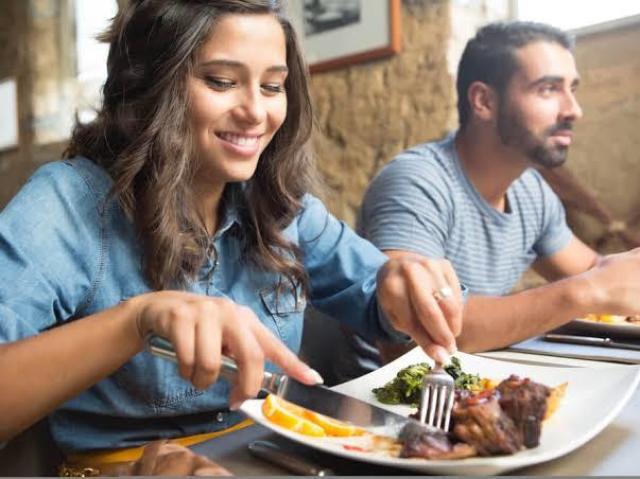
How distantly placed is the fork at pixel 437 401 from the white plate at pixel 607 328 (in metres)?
0.56

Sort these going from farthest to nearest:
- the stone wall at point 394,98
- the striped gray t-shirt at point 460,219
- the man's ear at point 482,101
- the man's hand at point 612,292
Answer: the stone wall at point 394,98
the man's ear at point 482,101
the striped gray t-shirt at point 460,219
the man's hand at point 612,292

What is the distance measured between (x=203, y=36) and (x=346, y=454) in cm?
64

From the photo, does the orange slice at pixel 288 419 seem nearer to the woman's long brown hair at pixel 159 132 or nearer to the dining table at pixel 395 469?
the dining table at pixel 395 469

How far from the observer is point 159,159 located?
0.94 metres

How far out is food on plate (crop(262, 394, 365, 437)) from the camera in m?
0.61

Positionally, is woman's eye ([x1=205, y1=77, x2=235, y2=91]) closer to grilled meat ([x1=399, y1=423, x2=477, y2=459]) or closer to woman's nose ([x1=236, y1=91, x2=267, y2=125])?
woman's nose ([x1=236, y1=91, x2=267, y2=125])

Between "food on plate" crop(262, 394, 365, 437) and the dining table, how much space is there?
17 mm

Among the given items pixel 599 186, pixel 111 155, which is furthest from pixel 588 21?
pixel 111 155

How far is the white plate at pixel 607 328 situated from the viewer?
43.4 inches

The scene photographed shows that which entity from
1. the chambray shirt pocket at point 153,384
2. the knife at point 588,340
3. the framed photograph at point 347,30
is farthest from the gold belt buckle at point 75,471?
the framed photograph at point 347,30

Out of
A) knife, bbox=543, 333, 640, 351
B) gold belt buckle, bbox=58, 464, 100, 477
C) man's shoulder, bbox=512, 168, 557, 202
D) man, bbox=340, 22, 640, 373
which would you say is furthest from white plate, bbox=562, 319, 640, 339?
gold belt buckle, bbox=58, 464, 100, 477

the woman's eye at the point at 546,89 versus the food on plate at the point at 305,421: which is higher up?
the woman's eye at the point at 546,89

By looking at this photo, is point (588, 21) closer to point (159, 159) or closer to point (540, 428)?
point (159, 159)

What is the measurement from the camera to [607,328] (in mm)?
1122
